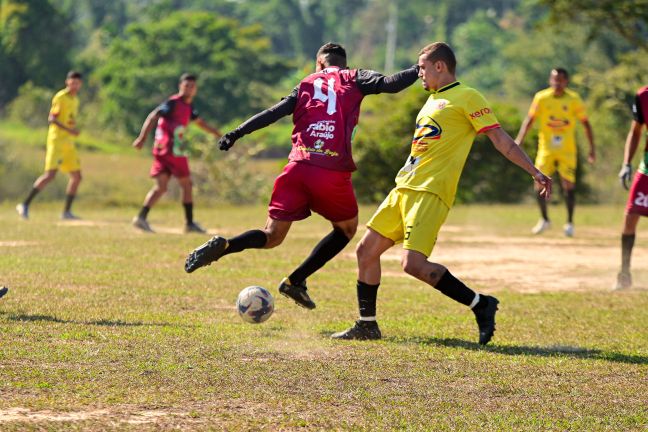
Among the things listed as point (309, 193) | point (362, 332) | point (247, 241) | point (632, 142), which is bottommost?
point (362, 332)

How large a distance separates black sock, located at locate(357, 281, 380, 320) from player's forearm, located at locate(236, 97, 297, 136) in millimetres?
1349

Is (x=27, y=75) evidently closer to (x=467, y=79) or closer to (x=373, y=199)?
(x=373, y=199)

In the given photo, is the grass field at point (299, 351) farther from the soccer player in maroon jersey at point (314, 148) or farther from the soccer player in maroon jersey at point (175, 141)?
Result: the soccer player in maroon jersey at point (175, 141)

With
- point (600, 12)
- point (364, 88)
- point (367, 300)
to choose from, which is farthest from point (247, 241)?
point (600, 12)

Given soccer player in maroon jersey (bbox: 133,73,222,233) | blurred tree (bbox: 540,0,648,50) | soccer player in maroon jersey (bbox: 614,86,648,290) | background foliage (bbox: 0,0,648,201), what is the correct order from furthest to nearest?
blurred tree (bbox: 540,0,648,50) → background foliage (bbox: 0,0,648,201) → soccer player in maroon jersey (bbox: 133,73,222,233) → soccer player in maroon jersey (bbox: 614,86,648,290)

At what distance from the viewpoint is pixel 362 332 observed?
334 inches

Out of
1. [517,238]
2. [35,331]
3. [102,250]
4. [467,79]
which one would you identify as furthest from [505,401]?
[467,79]

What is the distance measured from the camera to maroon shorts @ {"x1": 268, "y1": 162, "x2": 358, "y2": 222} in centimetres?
875

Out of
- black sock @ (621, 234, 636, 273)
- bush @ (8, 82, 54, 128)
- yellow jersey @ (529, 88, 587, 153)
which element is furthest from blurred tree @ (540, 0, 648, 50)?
bush @ (8, 82, 54, 128)

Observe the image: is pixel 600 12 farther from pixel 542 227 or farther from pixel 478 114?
pixel 478 114

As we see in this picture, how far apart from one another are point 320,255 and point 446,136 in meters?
1.66

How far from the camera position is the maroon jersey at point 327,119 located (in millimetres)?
8703

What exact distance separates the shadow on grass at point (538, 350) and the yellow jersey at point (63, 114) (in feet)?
39.7

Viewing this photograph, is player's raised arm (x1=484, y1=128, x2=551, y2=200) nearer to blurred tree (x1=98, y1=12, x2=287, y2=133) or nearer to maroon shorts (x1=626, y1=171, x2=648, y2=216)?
maroon shorts (x1=626, y1=171, x2=648, y2=216)
